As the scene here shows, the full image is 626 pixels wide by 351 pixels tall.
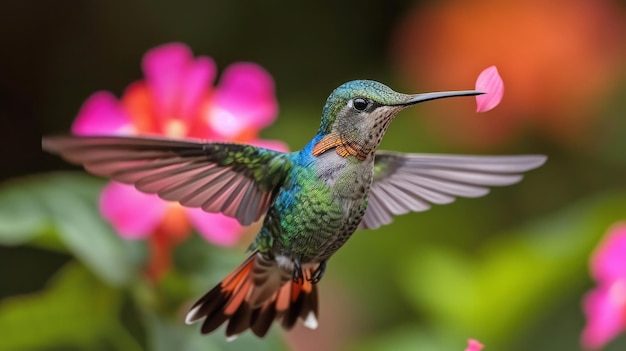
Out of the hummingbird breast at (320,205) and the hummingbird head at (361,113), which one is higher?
the hummingbird head at (361,113)

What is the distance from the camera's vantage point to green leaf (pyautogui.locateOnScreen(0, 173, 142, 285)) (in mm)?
1229

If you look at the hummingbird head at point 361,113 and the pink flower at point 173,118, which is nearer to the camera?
the hummingbird head at point 361,113

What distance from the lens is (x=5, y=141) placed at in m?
2.37

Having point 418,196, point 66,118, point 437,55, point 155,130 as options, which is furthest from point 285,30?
point 418,196

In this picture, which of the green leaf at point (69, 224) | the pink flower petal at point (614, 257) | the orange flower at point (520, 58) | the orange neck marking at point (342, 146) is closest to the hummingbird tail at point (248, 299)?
the orange neck marking at point (342, 146)

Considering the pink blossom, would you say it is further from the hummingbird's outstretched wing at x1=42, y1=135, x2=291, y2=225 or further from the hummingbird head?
the hummingbird head

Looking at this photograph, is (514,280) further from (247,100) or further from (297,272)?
(297,272)

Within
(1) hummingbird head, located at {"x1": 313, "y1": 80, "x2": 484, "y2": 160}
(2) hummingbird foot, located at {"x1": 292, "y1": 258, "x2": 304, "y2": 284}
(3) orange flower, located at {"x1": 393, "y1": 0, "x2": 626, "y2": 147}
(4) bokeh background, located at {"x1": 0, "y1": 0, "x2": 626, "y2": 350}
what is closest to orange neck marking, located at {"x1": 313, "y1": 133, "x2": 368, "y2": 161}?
(1) hummingbird head, located at {"x1": 313, "y1": 80, "x2": 484, "y2": 160}

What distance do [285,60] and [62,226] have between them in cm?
132

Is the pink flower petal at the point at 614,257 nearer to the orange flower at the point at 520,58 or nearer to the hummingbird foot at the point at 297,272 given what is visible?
the hummingbird foot at the point at 297,272

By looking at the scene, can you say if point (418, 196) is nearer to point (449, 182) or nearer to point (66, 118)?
point (449, 182)

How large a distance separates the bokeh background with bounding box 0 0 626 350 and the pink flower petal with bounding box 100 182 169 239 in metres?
0.53

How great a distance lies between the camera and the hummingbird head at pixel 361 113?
678 millimetres

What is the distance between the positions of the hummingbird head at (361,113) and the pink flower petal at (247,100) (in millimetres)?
568
